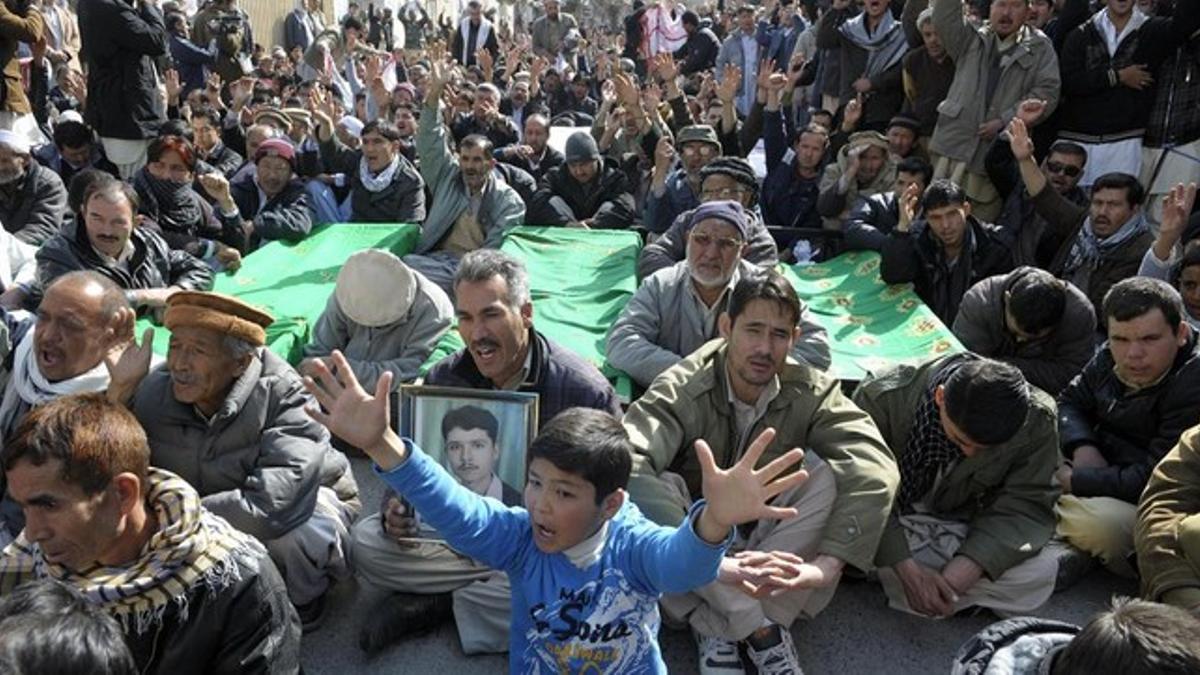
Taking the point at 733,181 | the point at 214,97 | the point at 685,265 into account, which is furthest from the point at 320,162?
the point at 685,265

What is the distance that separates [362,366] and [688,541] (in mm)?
2515

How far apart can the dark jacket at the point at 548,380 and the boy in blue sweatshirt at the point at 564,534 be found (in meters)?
0.93

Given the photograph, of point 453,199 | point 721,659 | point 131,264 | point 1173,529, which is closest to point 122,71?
point 453,199

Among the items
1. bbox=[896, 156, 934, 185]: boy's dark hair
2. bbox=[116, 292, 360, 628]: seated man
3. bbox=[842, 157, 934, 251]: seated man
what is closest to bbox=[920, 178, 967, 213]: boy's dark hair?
bbox=[842, 157, 934, 251]: seated man

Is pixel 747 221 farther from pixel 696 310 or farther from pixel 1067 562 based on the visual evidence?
pixel 1067 562

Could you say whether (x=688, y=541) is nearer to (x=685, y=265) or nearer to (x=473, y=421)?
(x=473, y=421)

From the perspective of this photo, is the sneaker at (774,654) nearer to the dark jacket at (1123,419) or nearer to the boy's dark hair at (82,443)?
the dark jacket at (1123,419)

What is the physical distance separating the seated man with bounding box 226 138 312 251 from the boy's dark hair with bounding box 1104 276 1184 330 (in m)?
4.80

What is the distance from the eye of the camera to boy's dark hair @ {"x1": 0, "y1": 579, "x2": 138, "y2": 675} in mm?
1368

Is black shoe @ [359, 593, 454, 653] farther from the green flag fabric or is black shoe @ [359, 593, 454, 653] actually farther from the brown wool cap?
the green flag fabric

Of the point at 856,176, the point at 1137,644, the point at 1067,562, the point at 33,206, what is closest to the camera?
the point at 1137,644

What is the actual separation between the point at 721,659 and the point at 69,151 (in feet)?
19.0

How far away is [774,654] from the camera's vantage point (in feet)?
9.32

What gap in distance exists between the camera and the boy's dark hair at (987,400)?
2.83m
